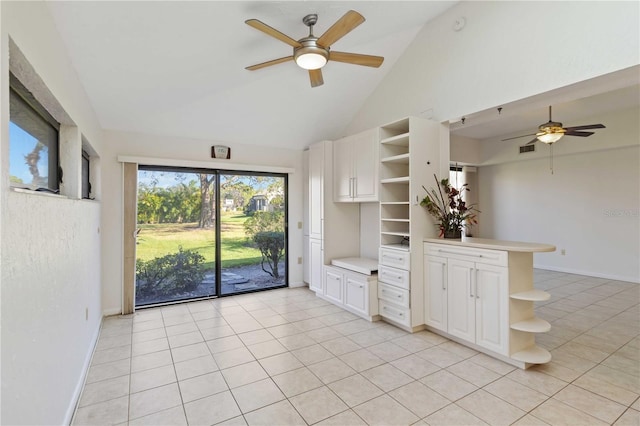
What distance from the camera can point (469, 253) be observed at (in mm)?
3006

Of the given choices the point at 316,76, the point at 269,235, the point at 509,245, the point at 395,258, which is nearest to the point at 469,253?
the point at 509,245

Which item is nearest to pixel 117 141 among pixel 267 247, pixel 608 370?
pixel 267 247

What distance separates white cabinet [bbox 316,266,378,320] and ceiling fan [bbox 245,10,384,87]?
2.47 m

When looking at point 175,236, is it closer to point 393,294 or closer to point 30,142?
point 30,142

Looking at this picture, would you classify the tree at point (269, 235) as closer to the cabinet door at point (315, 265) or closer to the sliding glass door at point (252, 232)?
the sliding glass door at point (252, 232)

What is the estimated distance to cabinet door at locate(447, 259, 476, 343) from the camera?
9.83ft

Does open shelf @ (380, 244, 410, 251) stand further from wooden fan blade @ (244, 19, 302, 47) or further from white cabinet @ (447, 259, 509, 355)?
wooden fan blade @ (244, 19, 302, 47)

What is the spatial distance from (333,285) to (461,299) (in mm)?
1843

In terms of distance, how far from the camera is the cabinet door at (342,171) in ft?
14.5

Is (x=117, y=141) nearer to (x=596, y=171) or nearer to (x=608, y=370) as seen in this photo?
(x=608, y=370)

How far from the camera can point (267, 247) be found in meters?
5.21

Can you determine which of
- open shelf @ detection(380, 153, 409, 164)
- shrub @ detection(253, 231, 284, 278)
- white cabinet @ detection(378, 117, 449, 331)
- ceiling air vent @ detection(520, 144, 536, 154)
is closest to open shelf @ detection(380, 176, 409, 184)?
white cabinet @ detection(378, 117, 449, 331)

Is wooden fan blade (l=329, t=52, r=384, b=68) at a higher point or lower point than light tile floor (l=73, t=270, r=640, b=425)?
higher

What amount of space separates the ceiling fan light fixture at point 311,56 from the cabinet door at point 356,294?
2560 millimetres
